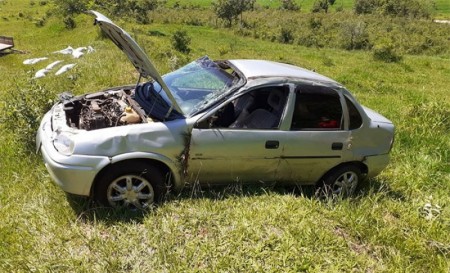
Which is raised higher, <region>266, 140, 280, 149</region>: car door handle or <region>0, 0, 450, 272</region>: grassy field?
<region>266, 140, 280, 149</region>: car door handle

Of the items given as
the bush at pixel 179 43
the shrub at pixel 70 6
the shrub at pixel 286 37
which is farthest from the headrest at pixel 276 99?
the shrub at pixel 286 37

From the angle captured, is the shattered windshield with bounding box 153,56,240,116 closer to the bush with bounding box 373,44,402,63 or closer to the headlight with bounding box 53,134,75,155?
the headlight with bounding box 53,134,75,155

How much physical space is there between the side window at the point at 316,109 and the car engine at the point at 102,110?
6.05 ft

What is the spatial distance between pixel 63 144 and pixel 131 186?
0.84 metres

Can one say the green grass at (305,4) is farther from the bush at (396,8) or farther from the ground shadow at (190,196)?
the ground shadow at (190,196)

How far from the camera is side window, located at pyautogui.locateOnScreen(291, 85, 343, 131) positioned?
15.5ft

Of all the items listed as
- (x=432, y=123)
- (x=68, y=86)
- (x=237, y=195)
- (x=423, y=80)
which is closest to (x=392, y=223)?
(x=237, y=195)

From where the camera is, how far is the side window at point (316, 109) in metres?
4.72

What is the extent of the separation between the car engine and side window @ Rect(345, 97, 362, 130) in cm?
259

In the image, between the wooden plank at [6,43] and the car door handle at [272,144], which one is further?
the wooden plank at [6,43]

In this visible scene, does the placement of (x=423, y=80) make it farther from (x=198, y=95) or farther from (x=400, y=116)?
(x=198, y=95)

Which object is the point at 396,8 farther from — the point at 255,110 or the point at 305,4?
the point at 255,110

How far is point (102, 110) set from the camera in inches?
196

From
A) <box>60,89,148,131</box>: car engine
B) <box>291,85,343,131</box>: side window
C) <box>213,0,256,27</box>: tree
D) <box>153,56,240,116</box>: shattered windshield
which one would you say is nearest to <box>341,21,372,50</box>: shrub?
<box>213,0,256,27</box>: tree
